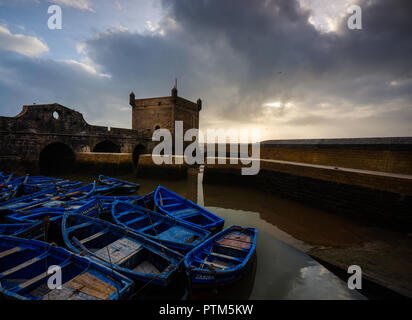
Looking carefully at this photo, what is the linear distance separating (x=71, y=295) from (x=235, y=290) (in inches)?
104

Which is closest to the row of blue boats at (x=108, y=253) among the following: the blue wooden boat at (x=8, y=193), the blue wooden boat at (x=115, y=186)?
the blue wooden boat at (x=8, y=193)

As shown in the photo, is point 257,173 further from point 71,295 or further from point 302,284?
point 71,295

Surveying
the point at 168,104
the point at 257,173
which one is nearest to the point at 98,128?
the point at 168,104

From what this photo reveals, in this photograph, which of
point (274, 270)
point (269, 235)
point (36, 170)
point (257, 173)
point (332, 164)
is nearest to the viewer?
point (274, 270)

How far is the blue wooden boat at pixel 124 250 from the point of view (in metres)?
3.04

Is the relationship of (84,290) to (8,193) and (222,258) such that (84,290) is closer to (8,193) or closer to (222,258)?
(222,258)

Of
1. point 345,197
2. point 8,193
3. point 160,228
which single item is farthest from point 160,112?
point 345,197

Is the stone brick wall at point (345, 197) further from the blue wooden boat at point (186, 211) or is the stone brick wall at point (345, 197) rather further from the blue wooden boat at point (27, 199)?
the blue wooden boat at point (27, 199)

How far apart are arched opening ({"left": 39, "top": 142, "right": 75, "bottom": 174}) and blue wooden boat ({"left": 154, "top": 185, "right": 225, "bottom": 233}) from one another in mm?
12673

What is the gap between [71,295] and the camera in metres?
2.58

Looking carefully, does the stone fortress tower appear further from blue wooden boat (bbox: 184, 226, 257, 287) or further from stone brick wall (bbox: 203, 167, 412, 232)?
blue wooden boat (bbox: 184, 226, 257, 287)

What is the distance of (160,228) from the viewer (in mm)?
5309

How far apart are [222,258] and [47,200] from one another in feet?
23.1

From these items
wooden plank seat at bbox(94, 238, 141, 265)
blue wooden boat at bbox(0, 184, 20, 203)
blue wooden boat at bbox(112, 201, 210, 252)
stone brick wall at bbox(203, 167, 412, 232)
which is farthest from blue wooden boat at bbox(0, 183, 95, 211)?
stone brick wall at bbox(203, 167, 412, 232)
